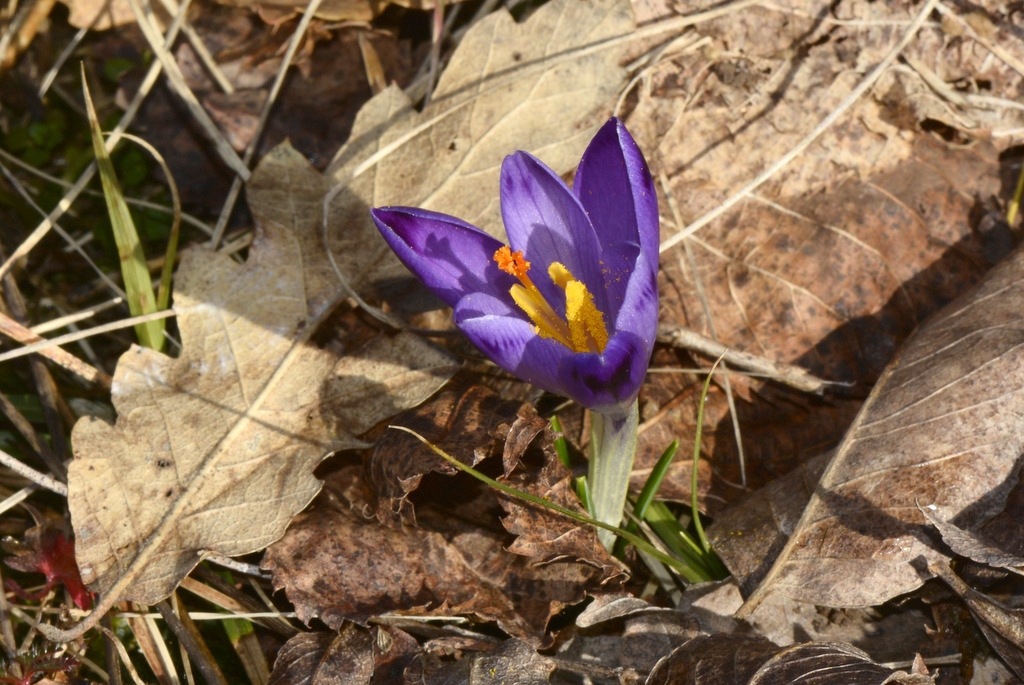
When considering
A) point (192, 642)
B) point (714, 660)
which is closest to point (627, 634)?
point (714, 660)

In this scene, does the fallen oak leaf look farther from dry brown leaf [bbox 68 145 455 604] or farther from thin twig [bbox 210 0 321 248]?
thin twig [bbox 210 0 321 248]

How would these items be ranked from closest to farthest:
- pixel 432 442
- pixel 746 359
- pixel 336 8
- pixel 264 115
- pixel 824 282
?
pixel 432 442 → pixel 746 359 → pixel 824 282 → pixel 264 115 → pixel 336 8

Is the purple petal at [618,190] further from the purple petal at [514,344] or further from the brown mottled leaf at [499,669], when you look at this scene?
the brown mottled leaf at [499,669]

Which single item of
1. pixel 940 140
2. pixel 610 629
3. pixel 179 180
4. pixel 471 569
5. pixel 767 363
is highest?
pixel 179 180

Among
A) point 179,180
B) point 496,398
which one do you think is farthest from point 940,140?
point 179,180

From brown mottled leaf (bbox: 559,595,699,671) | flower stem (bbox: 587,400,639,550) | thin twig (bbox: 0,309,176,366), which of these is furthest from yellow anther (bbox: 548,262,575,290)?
thin twig (bbox: 0,309,176,366)

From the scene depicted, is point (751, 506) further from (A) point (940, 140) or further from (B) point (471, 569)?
(A) point (940, 140)

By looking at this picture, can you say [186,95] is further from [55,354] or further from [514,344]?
[514,344]
